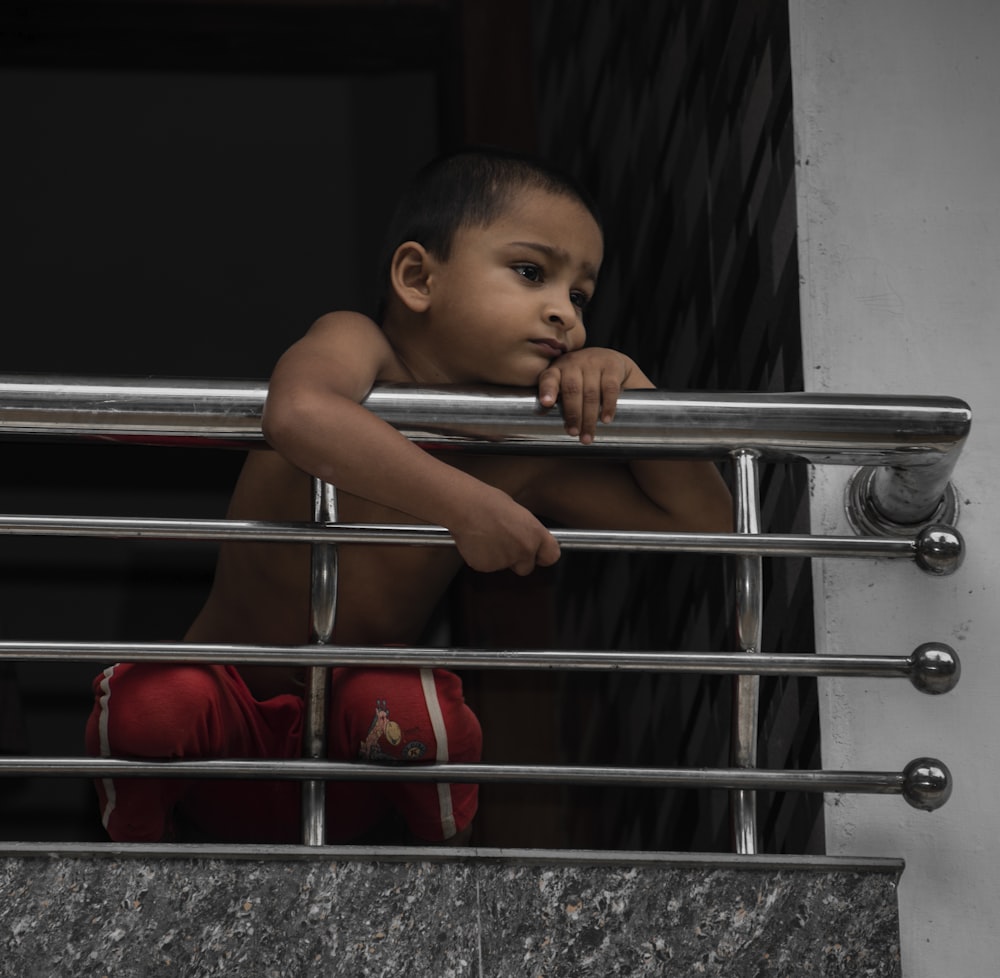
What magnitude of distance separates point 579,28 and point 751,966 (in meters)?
1.47

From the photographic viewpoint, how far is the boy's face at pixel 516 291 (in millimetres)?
1355

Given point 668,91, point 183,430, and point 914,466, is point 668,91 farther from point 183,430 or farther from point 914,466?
point 183,430

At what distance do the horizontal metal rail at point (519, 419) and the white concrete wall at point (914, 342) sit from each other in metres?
0.27

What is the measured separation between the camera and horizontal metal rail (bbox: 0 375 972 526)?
1.11 metres

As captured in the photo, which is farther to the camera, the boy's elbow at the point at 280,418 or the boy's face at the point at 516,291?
the boy's face at the point at 516,291

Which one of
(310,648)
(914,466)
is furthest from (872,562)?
(310,648)

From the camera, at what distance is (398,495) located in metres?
1.07

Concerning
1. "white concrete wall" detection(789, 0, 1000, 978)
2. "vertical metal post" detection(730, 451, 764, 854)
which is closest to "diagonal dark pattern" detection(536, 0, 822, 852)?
"white concrete wall" detection(789, 0, 1000, 978)

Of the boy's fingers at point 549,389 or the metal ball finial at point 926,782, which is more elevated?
the boy's fingers at point 549,389

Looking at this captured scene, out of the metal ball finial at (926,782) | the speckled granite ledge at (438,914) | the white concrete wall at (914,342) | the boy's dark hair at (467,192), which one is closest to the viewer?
the speckled granite ledge at (438,914)

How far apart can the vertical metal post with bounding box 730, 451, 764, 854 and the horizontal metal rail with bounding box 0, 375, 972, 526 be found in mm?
47

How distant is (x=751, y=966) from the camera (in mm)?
1055

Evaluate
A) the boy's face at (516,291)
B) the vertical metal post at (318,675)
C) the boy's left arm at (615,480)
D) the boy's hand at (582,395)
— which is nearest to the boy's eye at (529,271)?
the boy's face at (516,291)

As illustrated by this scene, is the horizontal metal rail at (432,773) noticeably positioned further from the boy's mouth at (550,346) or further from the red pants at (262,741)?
the boy's mouth at (550,346)
